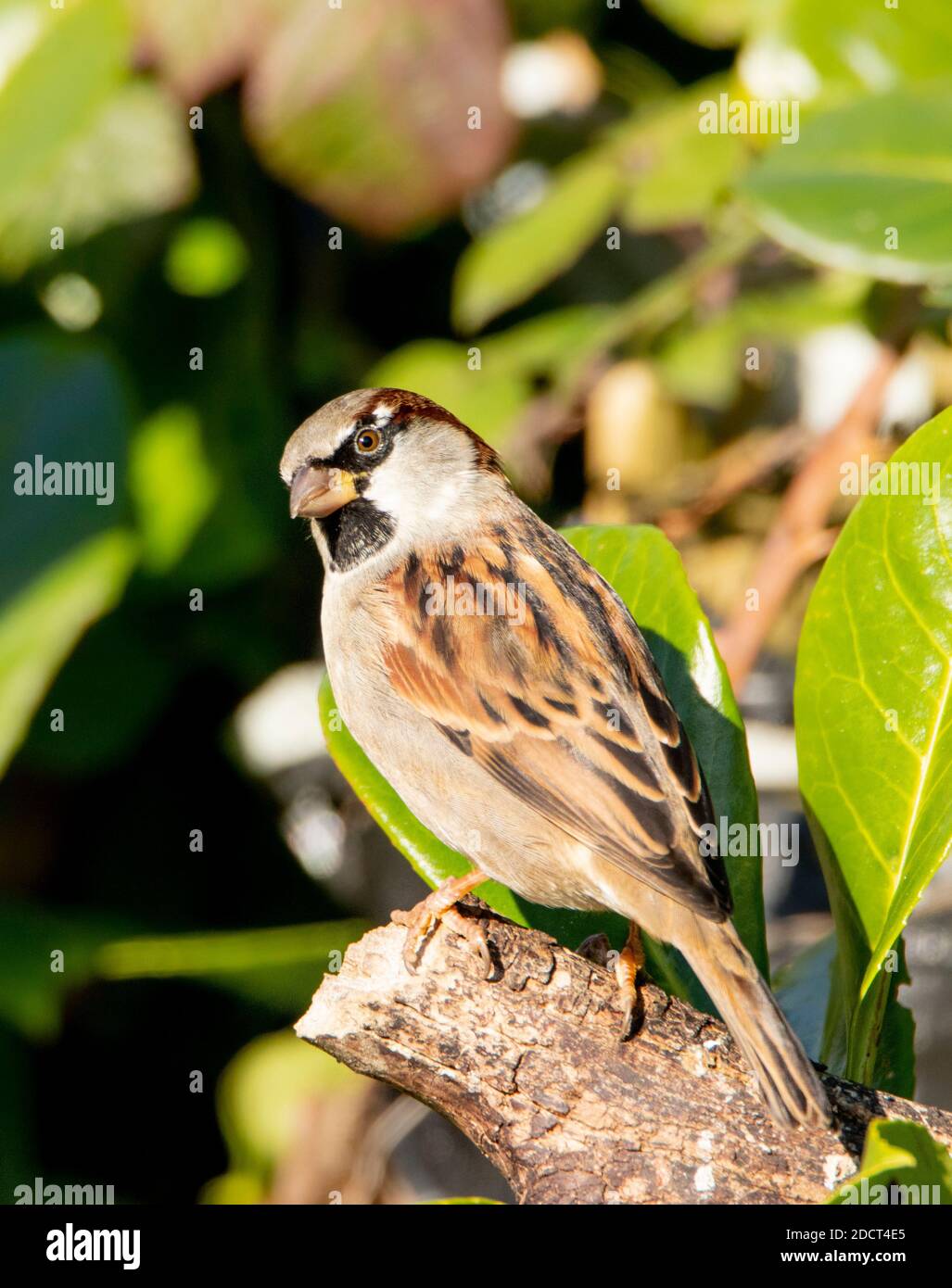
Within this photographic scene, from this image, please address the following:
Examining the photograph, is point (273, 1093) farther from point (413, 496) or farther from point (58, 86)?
point (58, 86)

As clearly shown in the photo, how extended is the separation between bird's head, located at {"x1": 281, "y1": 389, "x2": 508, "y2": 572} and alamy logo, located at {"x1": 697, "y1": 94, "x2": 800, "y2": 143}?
123cm

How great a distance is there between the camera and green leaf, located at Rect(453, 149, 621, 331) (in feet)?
11.8

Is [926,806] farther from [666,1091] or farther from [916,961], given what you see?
[916,961]

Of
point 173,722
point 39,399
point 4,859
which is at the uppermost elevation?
point 39,399

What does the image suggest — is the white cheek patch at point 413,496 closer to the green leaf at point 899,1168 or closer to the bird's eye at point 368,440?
the bird's eye at point 368,440

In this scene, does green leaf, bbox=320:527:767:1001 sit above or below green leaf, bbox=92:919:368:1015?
above

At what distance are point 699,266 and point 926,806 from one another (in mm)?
1869

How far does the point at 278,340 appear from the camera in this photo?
466 centimetres

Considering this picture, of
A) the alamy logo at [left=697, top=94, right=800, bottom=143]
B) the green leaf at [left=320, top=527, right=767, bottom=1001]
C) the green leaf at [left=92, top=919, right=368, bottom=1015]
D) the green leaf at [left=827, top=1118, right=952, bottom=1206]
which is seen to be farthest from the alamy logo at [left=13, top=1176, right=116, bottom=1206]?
the alamy logo at [left=697, top=94, right=800, bottom=143]

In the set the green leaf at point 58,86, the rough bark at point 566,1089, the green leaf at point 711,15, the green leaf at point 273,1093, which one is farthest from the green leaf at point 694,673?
the green leaf at point 273,1093

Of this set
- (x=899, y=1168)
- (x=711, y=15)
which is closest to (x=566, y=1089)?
(x=899, y=1168)

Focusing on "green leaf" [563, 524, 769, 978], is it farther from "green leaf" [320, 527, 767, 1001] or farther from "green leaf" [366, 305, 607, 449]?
"green leaf" [366, 305, 607, 449]

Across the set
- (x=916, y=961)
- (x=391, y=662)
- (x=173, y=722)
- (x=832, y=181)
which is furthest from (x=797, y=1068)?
(x=173, y=722)

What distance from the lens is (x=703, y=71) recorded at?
187 inches
